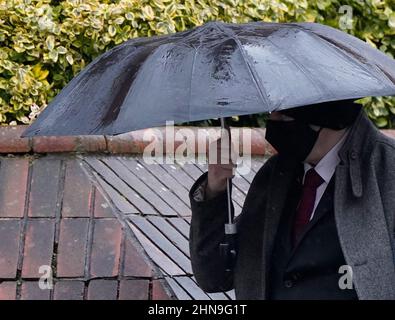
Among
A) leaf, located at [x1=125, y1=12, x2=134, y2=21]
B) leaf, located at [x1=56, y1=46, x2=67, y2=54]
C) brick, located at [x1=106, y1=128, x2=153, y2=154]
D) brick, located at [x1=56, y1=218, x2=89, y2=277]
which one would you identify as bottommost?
brick, located at [x1=56, y1=218, x2=89, y2=277]

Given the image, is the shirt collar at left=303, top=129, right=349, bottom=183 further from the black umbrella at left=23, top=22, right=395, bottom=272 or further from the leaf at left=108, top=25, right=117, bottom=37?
the leaf at left=108, top=25, right=117, bottom=37

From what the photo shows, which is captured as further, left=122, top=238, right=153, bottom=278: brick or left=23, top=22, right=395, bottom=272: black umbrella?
left=122, top=238, right=153, bottom=278: brick

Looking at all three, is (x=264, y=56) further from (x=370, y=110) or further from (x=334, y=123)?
(x=370, y=110)

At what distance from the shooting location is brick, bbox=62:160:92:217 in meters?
4.31

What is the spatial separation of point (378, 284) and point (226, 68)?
0.79 meters

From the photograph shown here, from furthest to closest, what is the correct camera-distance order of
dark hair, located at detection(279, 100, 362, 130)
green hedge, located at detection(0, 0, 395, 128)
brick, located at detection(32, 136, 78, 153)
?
green hedge, located at detection(0, 0, 395, 128) < brick, located at detection(32, 136, 78, 153) < dark hair, located at detection(279, 100, 362, 130)

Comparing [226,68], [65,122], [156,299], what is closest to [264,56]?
[226,68]

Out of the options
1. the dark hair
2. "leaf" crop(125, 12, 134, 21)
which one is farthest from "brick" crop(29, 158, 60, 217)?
the dark hair

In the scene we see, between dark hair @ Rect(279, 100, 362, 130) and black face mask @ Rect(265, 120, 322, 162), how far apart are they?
2 centimetres

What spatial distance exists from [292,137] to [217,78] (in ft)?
1.54

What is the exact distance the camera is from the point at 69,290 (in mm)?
4043

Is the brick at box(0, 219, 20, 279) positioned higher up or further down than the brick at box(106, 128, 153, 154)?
further down

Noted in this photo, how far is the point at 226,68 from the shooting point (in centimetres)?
283

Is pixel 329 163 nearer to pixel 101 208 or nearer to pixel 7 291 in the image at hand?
pixel 101 208
